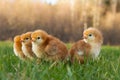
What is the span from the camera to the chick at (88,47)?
3191 millimetres

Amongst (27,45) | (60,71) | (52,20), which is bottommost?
(52,20)

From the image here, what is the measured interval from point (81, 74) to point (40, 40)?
464mm

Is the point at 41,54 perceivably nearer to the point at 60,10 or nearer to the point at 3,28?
the point at 3,28

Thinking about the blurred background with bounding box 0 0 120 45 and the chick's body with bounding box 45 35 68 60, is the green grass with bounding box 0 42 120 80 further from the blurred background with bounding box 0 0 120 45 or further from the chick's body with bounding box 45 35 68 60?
the blurred background with bounding box 0 0 120 45

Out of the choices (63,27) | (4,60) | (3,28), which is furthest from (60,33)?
(4,60)

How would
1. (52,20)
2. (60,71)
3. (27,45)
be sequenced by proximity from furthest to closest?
(52,20), (27,45), (60,71)

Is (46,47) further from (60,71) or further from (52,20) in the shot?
(52,20)

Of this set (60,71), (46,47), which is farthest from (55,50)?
(60,71)

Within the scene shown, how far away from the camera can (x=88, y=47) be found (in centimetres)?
319

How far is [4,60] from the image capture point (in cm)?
338

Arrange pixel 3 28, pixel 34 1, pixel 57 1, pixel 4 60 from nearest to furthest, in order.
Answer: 1. pixel 4 60
2. pixel 3 28
3. pixel 34 1
4. pixel 57 1

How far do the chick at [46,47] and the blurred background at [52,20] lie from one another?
7691 mm

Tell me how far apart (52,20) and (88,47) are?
29.6 feet

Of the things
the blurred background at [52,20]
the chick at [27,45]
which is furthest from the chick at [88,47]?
the blurred background at [52,20]
